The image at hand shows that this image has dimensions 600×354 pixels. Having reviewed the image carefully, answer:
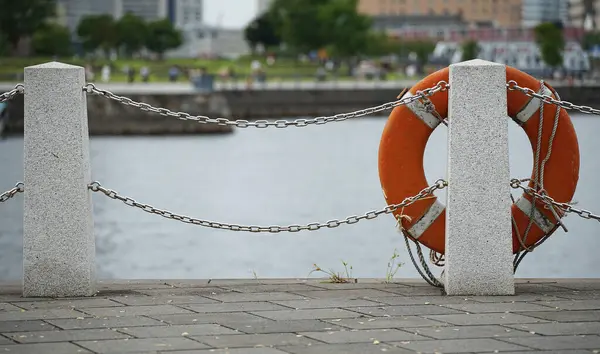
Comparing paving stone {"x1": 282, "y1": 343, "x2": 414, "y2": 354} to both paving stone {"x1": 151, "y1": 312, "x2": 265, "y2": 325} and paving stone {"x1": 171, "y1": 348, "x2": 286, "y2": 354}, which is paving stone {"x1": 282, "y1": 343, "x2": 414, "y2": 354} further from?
paving stone {"x1": 151, "y1": 312, "x2": 265, "y2": 325}

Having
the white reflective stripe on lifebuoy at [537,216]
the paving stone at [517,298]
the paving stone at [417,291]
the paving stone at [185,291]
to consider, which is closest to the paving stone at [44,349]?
the paving stone at [185,291]

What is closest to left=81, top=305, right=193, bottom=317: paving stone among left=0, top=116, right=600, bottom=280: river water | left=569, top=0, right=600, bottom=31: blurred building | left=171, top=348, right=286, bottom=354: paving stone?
left=171, top=348, right=286, bottom=354: paving stone

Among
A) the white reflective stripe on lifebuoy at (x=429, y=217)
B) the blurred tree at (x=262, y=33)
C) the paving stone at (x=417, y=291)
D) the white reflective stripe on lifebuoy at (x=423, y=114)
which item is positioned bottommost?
the paving stone at (x=417, y=291)

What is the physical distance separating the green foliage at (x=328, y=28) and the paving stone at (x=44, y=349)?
115 m

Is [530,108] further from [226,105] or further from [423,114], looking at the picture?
[226,105]

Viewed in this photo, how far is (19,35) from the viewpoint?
4761 inches

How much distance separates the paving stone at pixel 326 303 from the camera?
24.3 feet

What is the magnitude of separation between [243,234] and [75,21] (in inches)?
5936

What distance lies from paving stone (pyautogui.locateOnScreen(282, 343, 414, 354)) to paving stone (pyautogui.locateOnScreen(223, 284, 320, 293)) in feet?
5.84

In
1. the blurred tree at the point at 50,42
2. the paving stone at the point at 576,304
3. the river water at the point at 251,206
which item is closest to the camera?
the paving stone at the point at 576,304

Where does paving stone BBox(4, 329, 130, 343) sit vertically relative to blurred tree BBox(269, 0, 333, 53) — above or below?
below

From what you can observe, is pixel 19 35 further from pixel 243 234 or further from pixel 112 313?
pixel 112 313

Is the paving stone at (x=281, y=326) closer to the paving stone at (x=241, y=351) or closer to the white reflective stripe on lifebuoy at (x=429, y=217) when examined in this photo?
the paving stone at (x=241, y=351)

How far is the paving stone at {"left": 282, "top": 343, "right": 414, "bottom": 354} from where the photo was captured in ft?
20.0
